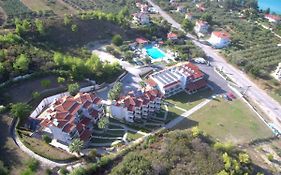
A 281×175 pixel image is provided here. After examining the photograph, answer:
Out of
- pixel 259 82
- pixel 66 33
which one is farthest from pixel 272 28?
pixel 66 33

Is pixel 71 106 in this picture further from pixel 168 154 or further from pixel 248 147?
pixel 248 147

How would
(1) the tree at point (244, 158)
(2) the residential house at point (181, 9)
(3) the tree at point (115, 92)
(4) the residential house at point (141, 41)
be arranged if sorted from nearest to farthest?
(1) the tree at point (244, 158) < (3) the tree at point (115, 92) < (4) the residential house at point (141, 41) < (2) the residential house at point (181, 9)

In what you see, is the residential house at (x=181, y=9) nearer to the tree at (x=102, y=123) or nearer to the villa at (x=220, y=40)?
the villa at (x=220, y=40)

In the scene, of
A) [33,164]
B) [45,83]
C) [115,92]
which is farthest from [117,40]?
[33,164]

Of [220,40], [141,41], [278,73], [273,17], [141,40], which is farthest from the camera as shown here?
[273,17]

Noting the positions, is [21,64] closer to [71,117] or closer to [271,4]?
[71,117]

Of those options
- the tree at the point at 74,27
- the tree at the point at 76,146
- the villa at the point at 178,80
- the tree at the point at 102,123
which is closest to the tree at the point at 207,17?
the villa at the point at 178,80
